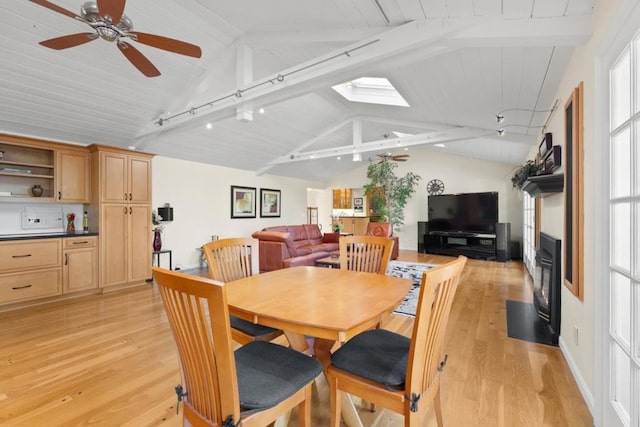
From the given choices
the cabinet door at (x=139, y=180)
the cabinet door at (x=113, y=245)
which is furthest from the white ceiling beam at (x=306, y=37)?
the cabinet door at (x=113, y=245)

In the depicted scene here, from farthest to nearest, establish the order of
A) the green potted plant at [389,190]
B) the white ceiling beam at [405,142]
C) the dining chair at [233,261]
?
1. the green potted plant at [389,190]
2. the white ceiling beam at [405,142]
3. the dining chair at [233,261]

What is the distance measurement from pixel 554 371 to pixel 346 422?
1719mm

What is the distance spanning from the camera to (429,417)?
170cm

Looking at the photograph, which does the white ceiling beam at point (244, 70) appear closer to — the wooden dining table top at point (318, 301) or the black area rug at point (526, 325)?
the wooden dining table top at point (318, 301)

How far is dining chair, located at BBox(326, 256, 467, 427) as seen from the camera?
3.67 feet

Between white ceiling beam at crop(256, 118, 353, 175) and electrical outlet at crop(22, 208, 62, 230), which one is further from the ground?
white ceiling beam at crop(256, 118, 353, 175)

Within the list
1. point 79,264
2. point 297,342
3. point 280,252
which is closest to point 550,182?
point 297,342

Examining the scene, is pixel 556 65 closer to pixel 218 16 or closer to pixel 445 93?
pixel 445 93

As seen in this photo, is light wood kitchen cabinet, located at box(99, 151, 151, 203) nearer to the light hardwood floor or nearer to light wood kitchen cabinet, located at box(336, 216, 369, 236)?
the light hardwood floor

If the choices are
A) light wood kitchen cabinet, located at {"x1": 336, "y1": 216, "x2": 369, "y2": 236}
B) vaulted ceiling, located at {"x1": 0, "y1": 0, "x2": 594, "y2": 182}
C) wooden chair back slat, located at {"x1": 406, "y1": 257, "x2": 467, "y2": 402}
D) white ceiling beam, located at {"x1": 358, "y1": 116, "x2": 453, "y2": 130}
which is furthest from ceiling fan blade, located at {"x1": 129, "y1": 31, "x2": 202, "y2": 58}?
light wood kitchen cabinet, located at {"x1": 336, "y1": 216, "x2": 369, "y2": 236}

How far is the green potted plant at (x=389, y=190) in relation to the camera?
8.50 m

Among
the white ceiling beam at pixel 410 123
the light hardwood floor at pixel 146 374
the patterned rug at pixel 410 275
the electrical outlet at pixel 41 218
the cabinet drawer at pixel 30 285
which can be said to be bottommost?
the light hardwood floor at pixel 146 374

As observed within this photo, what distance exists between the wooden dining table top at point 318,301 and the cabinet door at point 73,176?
12.9ft

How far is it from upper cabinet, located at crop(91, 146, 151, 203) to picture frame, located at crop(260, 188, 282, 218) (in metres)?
3.44
